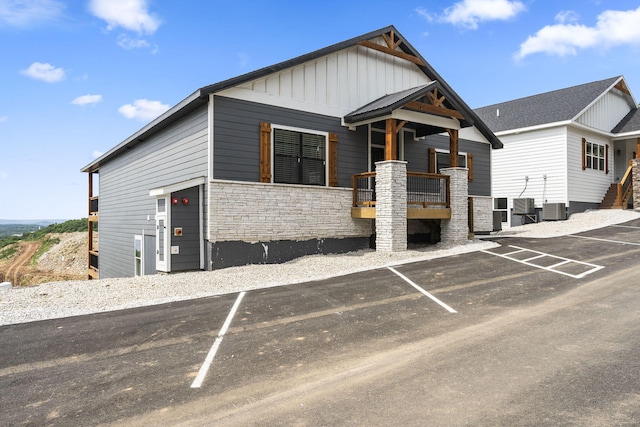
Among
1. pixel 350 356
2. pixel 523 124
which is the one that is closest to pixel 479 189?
pixel 523 124

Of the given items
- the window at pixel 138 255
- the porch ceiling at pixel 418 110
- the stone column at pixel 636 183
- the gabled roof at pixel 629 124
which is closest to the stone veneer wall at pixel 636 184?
the stone column at pixel 636 183


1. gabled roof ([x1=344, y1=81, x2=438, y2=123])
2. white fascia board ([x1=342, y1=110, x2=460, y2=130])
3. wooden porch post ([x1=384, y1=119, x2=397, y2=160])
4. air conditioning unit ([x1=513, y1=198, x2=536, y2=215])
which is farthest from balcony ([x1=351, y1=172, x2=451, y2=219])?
air conditioning unit ([x1=513, y1=198, x2=536, y2=215])

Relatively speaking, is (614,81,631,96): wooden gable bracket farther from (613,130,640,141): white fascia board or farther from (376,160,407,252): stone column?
(376,160,407,252): stone column

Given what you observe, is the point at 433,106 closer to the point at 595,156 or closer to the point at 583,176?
the point at 583,176

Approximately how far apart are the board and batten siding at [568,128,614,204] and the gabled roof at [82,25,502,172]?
6077mm

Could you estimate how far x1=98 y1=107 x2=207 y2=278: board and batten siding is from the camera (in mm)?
12268

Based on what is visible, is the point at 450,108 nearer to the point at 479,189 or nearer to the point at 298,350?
the point at 479,189

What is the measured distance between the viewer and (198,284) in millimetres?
9086

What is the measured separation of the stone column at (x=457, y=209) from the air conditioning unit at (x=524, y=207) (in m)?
9.85

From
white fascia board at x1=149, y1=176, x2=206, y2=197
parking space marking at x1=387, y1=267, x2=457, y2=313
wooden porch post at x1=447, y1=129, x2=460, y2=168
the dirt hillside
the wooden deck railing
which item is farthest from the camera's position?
the dirt hillside

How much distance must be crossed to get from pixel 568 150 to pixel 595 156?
11.3ft

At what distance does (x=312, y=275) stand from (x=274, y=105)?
5458mm

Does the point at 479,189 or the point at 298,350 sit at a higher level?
the point at 479,189

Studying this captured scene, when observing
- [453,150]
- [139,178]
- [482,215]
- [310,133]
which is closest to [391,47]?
[453,150]
